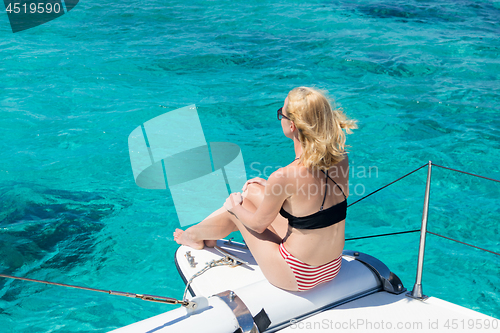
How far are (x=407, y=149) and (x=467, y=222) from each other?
1.62 metres

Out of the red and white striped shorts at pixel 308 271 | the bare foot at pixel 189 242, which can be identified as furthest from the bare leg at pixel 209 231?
the red and white striped shorts at pixel 308 271

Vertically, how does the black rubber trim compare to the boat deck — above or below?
above

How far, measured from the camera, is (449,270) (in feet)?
12.5

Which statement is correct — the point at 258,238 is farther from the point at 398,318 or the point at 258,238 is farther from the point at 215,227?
the point at 398,318

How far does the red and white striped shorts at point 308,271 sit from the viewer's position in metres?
2.20

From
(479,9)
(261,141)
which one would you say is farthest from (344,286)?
(479,9)

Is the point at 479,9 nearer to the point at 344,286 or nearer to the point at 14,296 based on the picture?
the point at 344,286

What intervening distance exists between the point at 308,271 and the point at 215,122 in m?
4.58

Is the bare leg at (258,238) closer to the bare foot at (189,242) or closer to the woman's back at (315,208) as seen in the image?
the bare foot at (189,242)

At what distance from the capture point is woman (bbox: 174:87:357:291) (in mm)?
2088

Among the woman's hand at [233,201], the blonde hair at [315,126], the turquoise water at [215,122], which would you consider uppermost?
the blonde hair at [315,126]

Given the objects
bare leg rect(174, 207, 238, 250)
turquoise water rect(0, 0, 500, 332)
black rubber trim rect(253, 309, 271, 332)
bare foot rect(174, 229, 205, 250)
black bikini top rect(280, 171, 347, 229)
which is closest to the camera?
black rubber trim rect(253, 309, 271, 332)

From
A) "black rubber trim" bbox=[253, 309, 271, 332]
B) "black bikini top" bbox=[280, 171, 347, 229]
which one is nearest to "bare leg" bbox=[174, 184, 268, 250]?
"black bikini top" bbox=[280, 171, 347, 229]

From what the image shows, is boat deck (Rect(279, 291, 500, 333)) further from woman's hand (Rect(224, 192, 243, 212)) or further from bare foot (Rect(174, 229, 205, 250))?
bare foot (Rect(174, 229, 205, 250))
